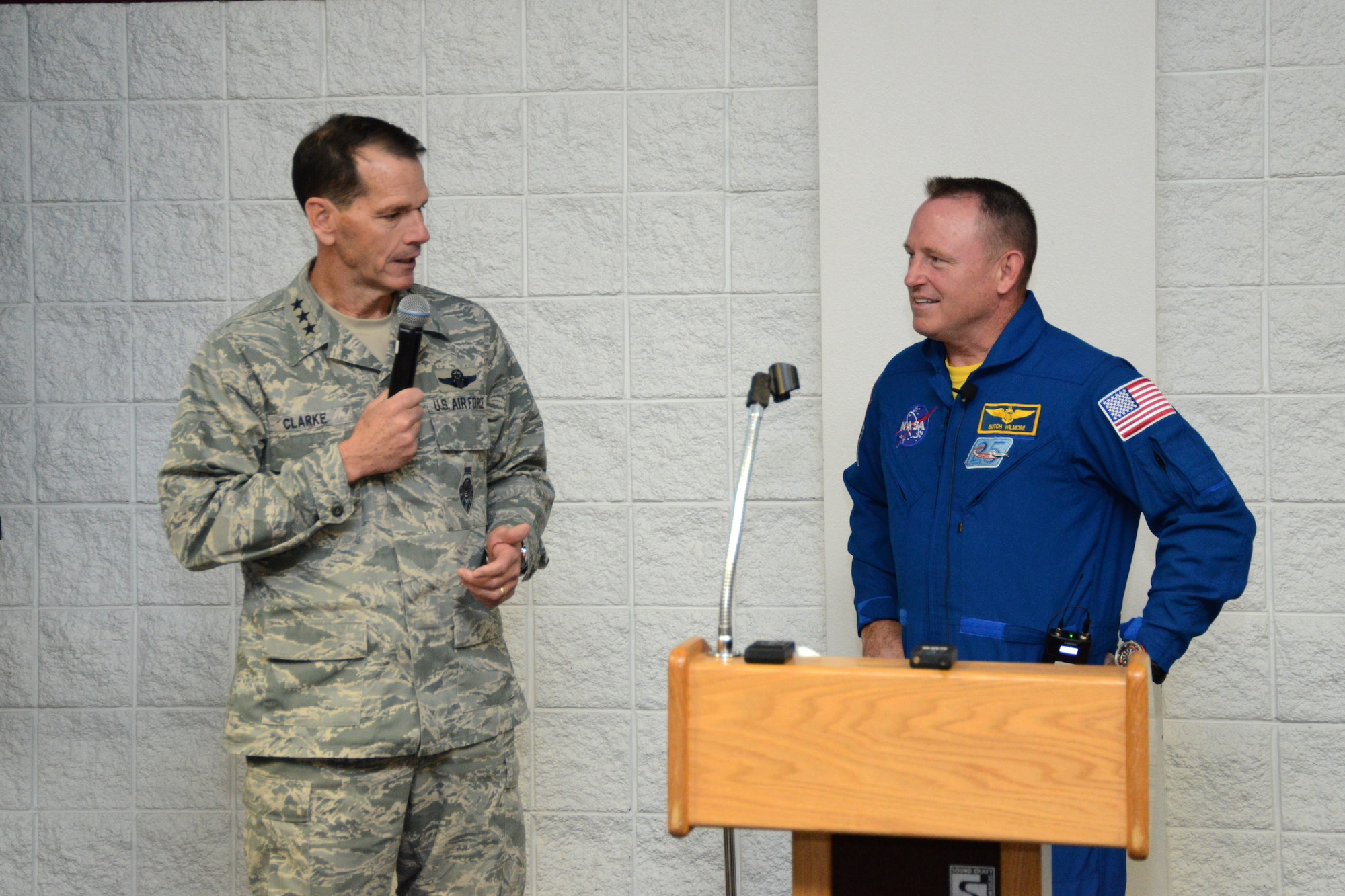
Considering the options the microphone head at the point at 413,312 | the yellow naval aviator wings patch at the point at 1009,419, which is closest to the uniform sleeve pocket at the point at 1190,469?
the yellow naval aviator wings patch at the point at 1009,419

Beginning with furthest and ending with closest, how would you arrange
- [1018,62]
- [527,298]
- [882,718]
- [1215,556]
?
[527,298]
[1018,62]
[1215,556]
[882,718]

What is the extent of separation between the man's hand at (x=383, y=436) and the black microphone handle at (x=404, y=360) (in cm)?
2

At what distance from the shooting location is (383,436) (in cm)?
197

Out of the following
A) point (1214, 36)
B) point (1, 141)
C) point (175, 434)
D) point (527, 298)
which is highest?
point (1214, 36)

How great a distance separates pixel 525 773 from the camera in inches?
117

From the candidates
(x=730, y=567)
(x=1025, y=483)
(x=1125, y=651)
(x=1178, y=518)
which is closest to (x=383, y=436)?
(x=730, y=567)

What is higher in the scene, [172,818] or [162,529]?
[162,529]

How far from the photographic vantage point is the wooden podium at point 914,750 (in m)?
1.31

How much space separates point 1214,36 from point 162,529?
9.27ft

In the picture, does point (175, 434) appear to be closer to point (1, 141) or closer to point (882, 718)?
point (882, 718)

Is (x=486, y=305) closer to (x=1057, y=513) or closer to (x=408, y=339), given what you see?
(x=408, y=339)

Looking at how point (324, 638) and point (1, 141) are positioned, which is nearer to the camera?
point (324, 638)

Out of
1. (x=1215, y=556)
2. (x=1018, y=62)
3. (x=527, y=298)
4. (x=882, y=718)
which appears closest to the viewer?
(x=882, y=718)

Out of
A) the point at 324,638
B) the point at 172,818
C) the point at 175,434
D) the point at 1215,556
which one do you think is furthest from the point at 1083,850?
Answer: the point at 172,818
